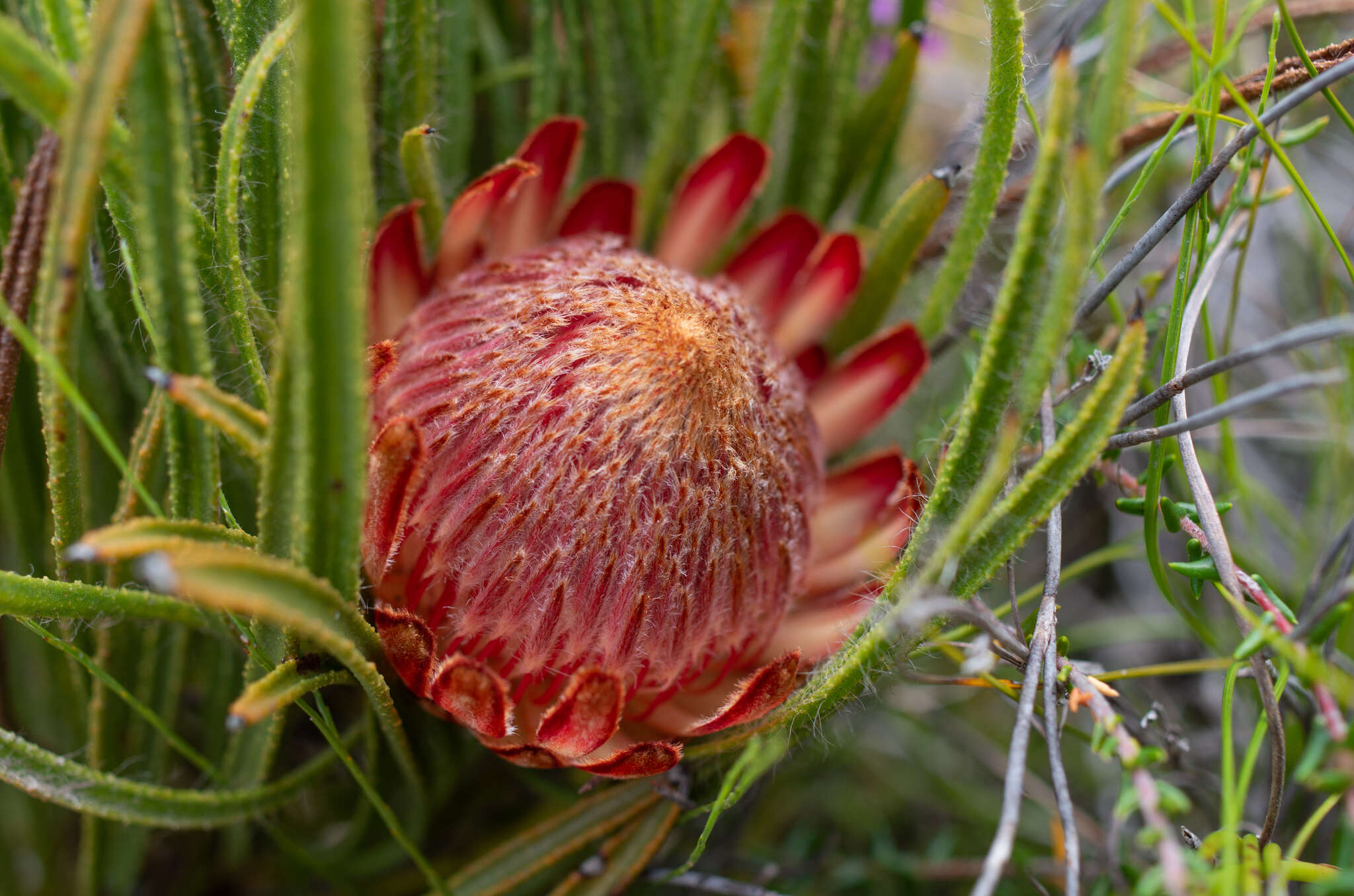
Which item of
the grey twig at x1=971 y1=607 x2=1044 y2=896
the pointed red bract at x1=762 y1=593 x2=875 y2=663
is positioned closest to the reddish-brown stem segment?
the pointed red bract at x1=762 y1=593 x2=875 y2=663

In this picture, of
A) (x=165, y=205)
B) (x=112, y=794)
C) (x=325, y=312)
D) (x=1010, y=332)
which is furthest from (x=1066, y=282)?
(x=112, y=794)

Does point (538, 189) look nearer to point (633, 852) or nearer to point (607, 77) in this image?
point (607, 77)

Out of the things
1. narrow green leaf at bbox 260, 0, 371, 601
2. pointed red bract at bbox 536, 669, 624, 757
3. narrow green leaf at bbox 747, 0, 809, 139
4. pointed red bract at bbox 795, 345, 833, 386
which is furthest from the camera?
pointed red bract at bbox 795, 345, 833, 386

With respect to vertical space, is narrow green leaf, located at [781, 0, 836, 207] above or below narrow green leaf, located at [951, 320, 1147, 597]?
above

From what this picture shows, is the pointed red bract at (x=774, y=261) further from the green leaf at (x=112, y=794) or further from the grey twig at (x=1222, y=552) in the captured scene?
the green leaf at (x=112, y=794)

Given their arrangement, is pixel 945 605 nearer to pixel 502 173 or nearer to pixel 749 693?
pixel 749 693

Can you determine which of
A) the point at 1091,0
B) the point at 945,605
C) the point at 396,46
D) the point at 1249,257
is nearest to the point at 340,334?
the point at 945,605

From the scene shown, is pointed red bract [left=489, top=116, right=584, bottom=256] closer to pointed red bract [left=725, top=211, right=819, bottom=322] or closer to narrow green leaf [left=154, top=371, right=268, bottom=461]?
pointed red bract [left=725, top=211, right=819, bottom=322]
